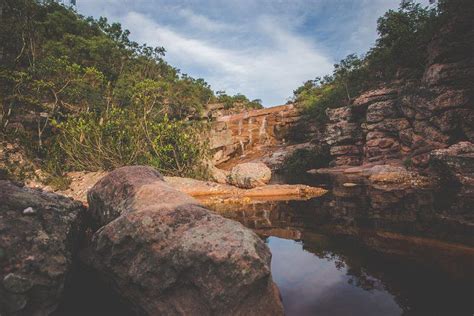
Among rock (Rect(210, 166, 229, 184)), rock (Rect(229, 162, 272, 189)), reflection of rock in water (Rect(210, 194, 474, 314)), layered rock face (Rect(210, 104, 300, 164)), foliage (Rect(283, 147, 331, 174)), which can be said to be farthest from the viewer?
layered rock face (Rect(210, 104, 300, 164))

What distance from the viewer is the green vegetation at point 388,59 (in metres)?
26.6

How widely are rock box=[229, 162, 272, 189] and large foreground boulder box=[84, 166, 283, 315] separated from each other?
10997 millimetres

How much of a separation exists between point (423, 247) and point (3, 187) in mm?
6506

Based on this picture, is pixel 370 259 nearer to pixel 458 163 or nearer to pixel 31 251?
pixel 31 251

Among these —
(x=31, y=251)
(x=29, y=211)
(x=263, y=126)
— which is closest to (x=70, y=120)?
(x=29, y=211)

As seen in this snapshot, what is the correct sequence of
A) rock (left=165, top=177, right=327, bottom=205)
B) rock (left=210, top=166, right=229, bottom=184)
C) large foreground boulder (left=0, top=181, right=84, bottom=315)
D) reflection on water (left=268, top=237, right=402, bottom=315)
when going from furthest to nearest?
rock (left=210, top=166, right=229, bottom=184) < rock (left=165, top=177, right=327, bottom=205) < reflection on water (left=268, top=237, right=402, bottom=315) < large foreground boulder (left=0, top=181, right=84, bottom=315)

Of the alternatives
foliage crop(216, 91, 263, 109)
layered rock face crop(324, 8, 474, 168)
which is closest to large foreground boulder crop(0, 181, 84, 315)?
layered rock face crop(324, 8, 474, 168)

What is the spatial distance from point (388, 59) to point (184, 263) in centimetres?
3459

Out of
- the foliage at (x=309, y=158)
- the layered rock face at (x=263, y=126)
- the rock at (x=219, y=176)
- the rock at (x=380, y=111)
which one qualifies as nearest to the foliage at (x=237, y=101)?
the layered rock face at (x=263, y=126)

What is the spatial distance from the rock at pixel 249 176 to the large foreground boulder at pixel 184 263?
11.0 meters

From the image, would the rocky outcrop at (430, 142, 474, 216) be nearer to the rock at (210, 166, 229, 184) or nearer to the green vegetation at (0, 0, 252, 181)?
the rock at (210, 166, 229, 184)

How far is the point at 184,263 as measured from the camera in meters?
2.98

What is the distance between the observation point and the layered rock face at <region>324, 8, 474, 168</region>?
63.8 ft

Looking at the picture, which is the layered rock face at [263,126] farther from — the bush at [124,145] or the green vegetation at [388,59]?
the bush at [124,145]
